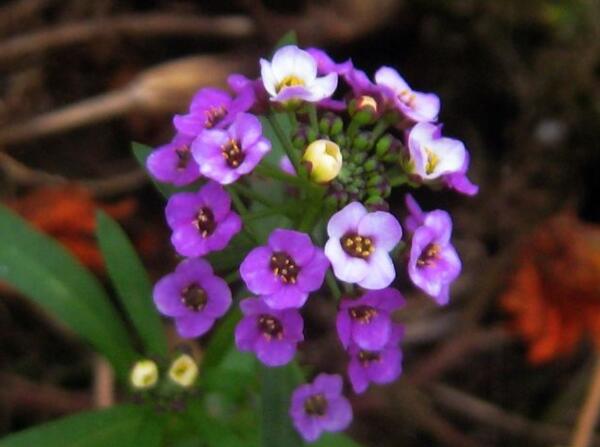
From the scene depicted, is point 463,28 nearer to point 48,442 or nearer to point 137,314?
point 137,314

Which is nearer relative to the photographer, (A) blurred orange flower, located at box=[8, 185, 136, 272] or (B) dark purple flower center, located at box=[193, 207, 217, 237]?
(B) dark purple flower center, located at box=[193, 207, 217, 237]

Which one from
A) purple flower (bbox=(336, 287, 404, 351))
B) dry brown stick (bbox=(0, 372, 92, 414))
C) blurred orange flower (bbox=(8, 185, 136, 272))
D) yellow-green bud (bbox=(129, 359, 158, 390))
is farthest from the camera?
blurred orange flower (bbox=(8, 185, 136, 272))

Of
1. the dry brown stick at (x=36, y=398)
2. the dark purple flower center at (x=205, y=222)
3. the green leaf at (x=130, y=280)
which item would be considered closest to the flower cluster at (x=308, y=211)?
the dark purple flower center at (x=205, y=222)

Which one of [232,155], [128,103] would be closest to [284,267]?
[232,155]

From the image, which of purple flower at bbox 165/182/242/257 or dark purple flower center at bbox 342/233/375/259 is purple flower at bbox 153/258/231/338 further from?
dark purple flower center at bbox 342/233/375/259

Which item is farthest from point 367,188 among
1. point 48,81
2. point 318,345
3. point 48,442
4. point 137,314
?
point 48,81

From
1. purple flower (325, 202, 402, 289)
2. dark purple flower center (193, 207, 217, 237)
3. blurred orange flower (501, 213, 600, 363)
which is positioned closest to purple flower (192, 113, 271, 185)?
dark purple flower center (193, 207, 217, 237)

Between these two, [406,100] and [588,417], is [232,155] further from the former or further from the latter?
[588,417]
